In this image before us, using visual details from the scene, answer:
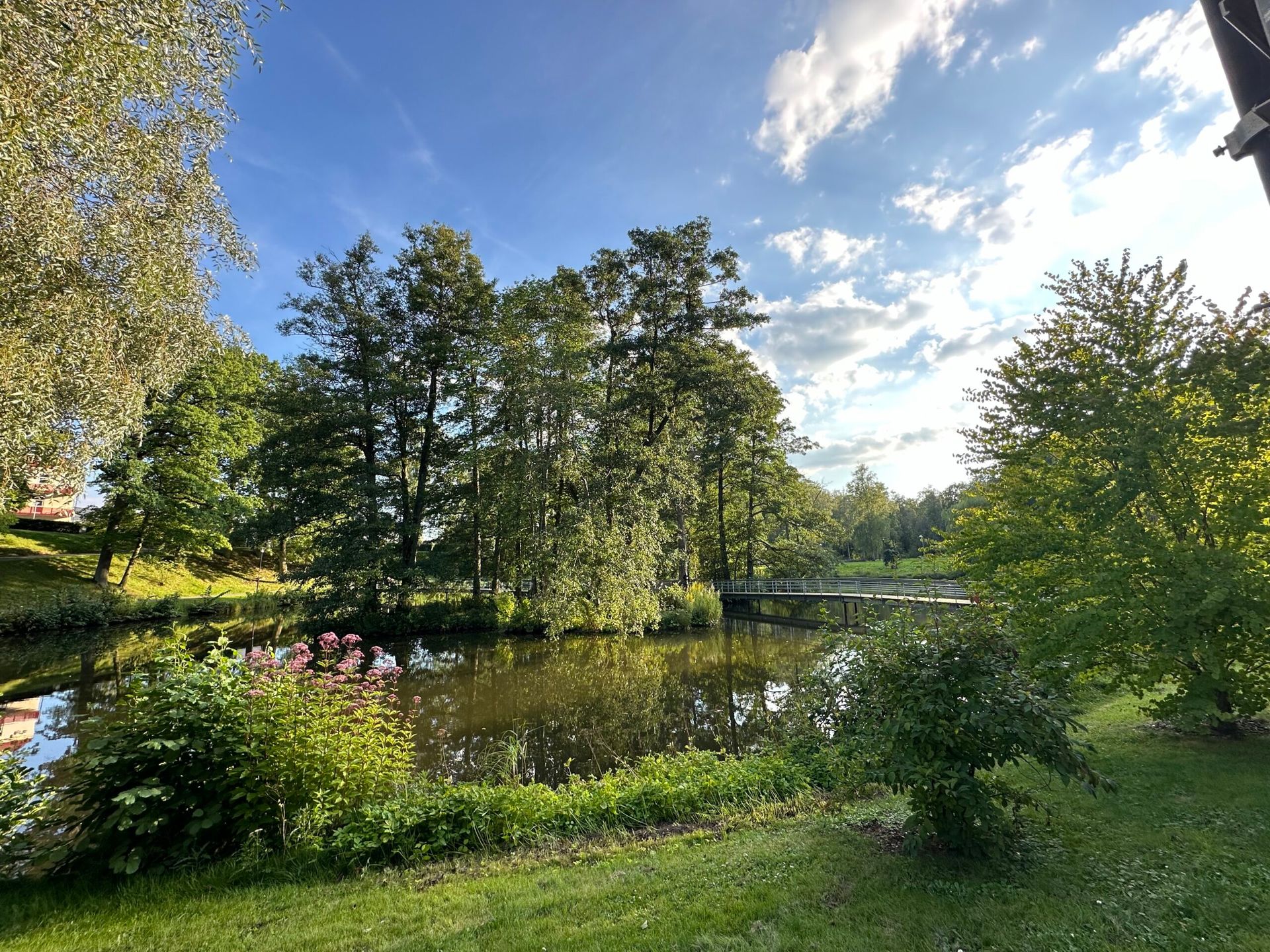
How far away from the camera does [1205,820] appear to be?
396cm

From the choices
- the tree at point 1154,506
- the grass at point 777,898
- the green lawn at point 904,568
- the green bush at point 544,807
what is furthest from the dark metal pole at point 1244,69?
the green bush at point 544,807

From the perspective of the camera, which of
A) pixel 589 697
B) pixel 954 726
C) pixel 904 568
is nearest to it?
pixel 954 726

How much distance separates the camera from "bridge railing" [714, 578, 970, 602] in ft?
65.2

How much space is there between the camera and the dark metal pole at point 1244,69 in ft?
5.91

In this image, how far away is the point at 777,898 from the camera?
3.40m

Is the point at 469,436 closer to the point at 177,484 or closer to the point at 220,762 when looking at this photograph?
the point at 177,484

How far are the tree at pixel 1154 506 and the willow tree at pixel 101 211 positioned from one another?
10.3 m

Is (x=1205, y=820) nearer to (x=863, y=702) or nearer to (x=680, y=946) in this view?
(x=863, y=702)

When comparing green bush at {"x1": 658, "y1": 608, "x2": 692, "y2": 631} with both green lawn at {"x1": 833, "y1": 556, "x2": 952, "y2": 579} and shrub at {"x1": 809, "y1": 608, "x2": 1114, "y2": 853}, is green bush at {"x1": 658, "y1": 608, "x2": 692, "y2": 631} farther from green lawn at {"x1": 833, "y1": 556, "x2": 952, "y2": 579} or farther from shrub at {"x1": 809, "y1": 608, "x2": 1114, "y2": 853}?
shrub at {"x1": 809, "y1": 608, "x2": 1114, "y2": 853}

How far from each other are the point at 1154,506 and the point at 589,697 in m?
10.1

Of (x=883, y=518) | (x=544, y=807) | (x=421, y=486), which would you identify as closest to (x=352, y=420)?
(x=421, y=486)

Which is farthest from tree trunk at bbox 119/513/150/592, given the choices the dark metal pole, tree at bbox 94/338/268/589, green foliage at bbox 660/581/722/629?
the dark metal pole

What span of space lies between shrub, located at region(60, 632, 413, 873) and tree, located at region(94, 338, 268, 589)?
78.3ft

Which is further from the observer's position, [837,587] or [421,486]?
[837,587]
